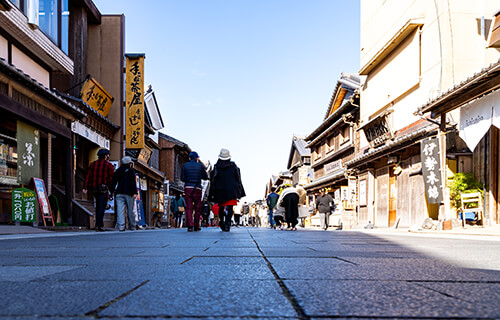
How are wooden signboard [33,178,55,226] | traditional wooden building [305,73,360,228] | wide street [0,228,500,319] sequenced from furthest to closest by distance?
traditional wooden building [305,73,360,228] < wooden signboard [33,178,55,226] < wide street [0,228,500,319]

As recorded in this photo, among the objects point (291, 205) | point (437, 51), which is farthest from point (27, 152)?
point (437, 51)

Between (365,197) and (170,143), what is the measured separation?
54.4ft

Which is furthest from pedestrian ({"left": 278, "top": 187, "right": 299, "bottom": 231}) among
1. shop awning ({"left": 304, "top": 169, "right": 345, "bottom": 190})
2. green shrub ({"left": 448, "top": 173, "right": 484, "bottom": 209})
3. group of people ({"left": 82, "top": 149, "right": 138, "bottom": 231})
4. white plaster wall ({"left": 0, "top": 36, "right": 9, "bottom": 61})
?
shop awning ({"left": 304, "top": 169, "right": 345, "bottom": 190})

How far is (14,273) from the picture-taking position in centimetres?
234

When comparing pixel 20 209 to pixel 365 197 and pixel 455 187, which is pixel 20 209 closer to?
pixel 455 187

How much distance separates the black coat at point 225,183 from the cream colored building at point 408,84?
19.3ft

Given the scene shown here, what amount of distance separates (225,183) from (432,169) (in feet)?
20.4

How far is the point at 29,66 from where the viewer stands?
1162cm

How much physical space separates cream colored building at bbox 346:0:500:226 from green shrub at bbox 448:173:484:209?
13.3 inches

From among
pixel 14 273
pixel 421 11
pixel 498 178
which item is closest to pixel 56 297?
pixel 14 273

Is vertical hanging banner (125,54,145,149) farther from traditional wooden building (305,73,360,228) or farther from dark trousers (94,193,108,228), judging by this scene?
traditional wooden building (305,73,360,228)

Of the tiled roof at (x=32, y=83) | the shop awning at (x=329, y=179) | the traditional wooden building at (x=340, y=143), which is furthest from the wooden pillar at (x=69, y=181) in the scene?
the shop awning at (x=329, y=179)

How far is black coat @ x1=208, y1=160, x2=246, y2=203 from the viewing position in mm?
10071

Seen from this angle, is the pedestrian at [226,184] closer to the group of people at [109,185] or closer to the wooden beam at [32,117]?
the group of people at [109,185]
